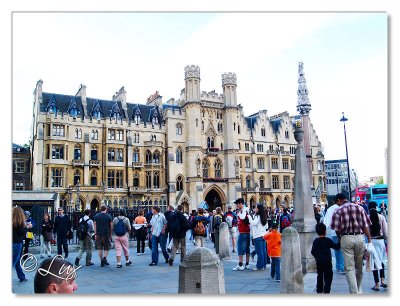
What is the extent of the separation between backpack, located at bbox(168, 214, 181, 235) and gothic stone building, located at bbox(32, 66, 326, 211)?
27.9 m

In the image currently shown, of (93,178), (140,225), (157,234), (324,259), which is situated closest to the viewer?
(324,259)

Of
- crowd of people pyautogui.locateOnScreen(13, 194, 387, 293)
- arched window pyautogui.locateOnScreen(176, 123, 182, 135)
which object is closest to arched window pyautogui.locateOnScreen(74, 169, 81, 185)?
arched window pyautogui.locateOnScreen(176, 123, 182, 135)

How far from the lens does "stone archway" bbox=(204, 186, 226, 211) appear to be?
48188 millimetres

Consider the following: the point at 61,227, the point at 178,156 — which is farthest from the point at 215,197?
the point at 61,227

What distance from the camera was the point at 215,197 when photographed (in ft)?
161

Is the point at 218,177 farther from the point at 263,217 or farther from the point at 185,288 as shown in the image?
the point at 185,288

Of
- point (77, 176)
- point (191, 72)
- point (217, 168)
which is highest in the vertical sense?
point (191, 72)

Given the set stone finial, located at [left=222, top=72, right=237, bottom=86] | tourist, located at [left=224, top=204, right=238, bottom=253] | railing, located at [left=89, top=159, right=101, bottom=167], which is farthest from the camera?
stone finial, located at [left=222, top=72, right=237, bottom=86]

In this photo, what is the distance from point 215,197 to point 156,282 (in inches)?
1578

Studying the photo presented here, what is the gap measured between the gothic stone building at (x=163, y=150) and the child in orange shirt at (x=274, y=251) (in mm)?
31403

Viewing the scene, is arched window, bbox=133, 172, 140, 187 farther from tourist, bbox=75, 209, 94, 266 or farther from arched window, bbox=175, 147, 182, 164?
tourist, bbox=75, 209, 94, 266

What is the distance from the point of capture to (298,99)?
115ft

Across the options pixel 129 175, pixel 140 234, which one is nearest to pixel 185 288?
pixel 140 234

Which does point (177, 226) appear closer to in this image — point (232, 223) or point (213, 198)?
point (232, 223)
